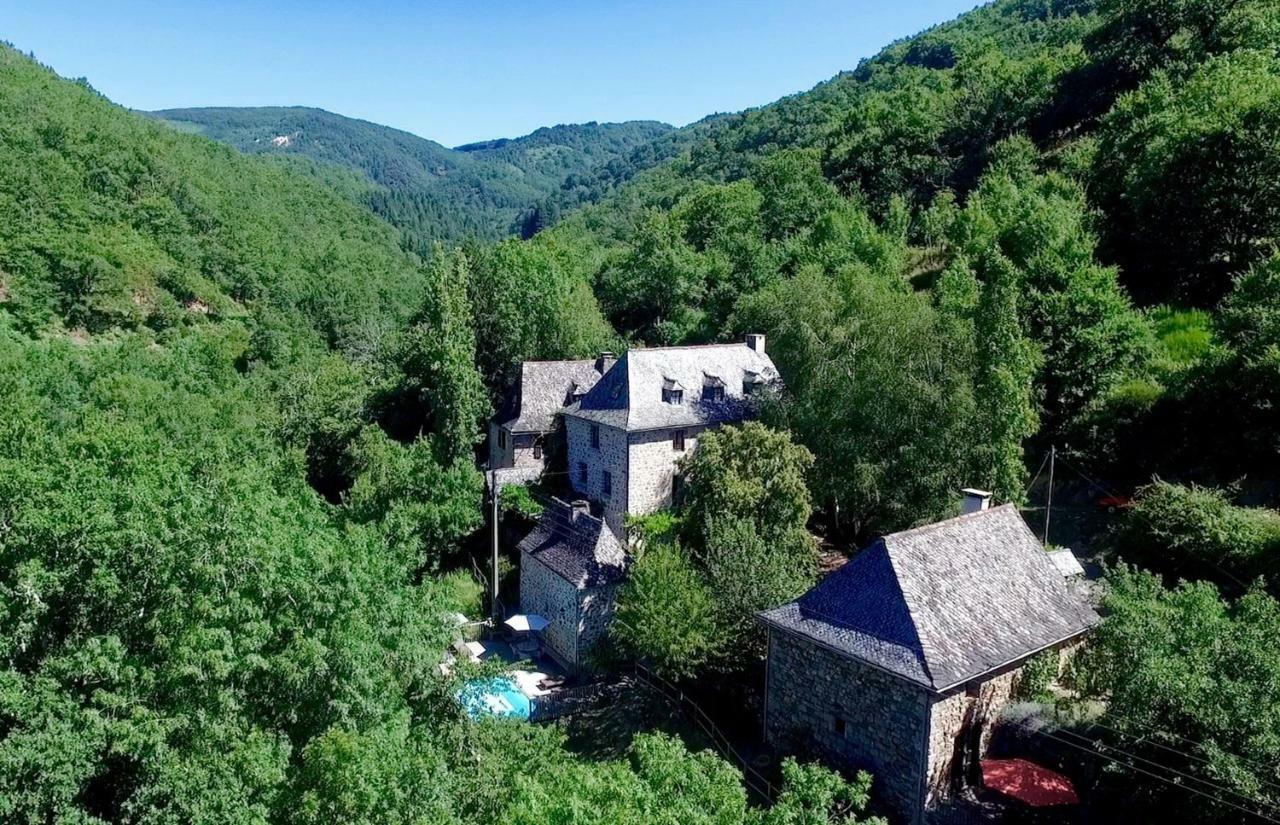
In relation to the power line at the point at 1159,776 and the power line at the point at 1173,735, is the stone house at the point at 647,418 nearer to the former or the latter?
the power line at the point at 1159,776

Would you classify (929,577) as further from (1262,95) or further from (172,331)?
(172,331)

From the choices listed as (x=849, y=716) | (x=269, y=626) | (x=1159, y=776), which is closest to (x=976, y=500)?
(x=849, y=716)

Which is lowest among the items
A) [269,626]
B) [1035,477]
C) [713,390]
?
[1035,477]

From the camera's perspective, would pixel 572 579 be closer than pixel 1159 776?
No

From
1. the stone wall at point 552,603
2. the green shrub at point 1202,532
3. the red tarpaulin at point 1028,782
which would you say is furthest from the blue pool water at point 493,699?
the green shrub at point 1202,532

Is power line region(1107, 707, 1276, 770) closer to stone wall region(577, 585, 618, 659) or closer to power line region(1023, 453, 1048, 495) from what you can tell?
stone wall region(577, 585, 618, 659)

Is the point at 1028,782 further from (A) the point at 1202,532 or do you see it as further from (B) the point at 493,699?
(B) the point at 493,699
